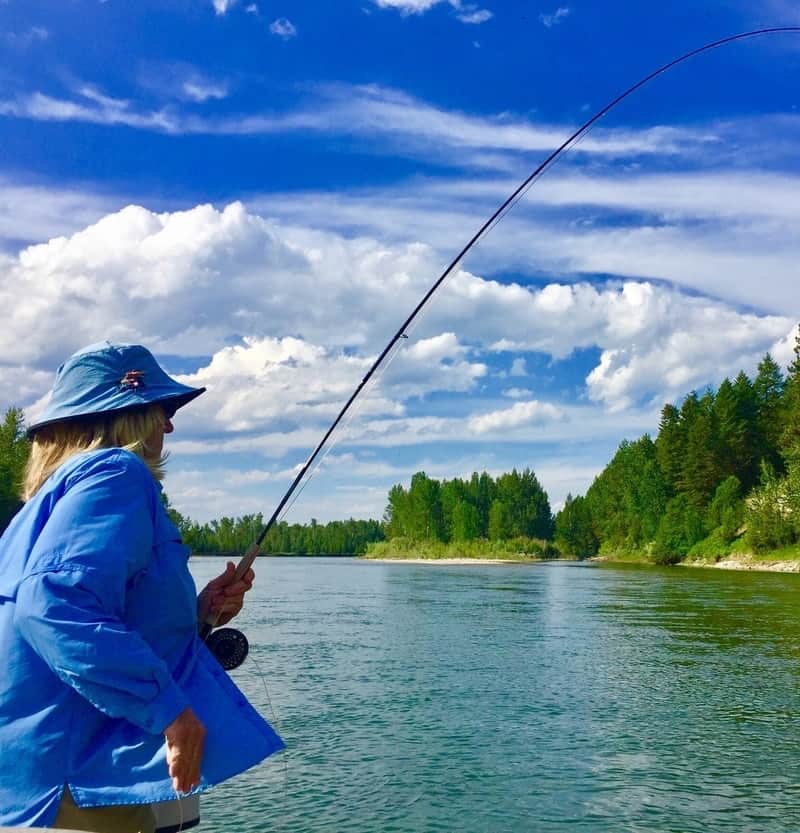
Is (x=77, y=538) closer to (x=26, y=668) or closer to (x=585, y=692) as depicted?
(x=26, y=668)

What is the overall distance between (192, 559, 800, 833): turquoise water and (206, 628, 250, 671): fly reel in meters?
5.52

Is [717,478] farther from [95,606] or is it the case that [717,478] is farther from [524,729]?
[95,606]

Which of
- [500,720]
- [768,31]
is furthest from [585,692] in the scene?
[768,31]

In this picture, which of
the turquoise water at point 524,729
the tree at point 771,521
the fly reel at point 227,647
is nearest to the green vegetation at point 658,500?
the tree at point 771,521

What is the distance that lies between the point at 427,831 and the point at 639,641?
555 inches

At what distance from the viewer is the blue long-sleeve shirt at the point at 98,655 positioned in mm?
2203

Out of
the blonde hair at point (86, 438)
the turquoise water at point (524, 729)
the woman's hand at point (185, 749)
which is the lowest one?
the turquoise water at point (524, 729)

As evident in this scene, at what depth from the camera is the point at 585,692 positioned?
47.9 ft

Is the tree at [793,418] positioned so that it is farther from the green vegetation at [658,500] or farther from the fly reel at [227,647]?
the fly reel at [227,647]

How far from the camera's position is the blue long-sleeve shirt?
220cm

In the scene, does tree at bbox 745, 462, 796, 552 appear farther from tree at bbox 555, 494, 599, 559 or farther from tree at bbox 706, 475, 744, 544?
tree at bbox 555, 494, 599, 559

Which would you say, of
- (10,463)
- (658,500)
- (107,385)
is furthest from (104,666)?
(658,500)

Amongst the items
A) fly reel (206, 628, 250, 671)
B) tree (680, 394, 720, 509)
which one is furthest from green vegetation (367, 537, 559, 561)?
fly reel (206, 628, 250, 671)

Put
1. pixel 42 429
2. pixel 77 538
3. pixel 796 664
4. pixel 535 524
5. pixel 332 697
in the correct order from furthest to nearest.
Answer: pixel 535 524, pixel 796 664, pixel 332 697, pixel 42 429, pixel 77 538
